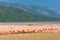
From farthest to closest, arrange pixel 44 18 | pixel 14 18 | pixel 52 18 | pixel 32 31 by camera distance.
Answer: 1. pixel 14 18
2. pixel 44 18
3. pixel 52 18
4. pixel 32 31

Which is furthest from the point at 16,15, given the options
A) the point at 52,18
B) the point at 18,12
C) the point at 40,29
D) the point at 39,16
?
the point at 40,29

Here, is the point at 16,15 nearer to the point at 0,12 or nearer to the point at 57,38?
the point at 0,12

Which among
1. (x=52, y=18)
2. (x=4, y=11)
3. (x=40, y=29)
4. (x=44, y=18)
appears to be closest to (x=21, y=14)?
(x=4, y=11)

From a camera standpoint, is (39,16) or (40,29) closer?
(40,29)

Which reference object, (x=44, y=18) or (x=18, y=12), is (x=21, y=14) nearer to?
(x=18, y=12)

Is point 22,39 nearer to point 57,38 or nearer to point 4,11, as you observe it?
point 57,38

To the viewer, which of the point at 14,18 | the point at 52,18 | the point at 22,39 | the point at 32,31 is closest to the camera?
the point at 22,39

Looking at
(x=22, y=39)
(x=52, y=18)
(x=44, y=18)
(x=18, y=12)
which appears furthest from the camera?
(x=18, y=12)

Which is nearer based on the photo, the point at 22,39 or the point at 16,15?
the point at 22,39

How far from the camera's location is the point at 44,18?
20953 mm

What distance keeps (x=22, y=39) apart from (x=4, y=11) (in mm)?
13753

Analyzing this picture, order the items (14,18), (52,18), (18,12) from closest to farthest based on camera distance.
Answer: (52,18)
(14,18)
(18,12)

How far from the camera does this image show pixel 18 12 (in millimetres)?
24234

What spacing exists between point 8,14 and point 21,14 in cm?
157
